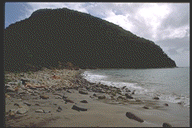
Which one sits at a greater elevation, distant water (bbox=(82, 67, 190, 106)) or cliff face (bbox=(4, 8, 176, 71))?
cliff face (bbox=(4, 8, 176, 71))

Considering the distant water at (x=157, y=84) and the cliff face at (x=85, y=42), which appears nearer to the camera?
the distant water at (x=157, y=84)

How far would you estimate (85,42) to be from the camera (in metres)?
79.9

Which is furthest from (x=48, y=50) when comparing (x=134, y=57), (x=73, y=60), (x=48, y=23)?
(x=134, y=57)

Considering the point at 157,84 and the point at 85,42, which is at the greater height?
the point at 85,42

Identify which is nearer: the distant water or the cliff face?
the distant water

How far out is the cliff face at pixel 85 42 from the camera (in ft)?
227

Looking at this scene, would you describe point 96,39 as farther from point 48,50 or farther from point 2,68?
point 2,68

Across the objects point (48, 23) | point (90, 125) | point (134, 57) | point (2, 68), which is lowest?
point (90, 125)

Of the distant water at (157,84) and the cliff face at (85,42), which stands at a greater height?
the cliff face at (85,42)

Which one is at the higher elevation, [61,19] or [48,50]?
[61,19]

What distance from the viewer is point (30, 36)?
2665 inches

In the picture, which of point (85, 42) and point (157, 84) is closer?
point (157, 84)

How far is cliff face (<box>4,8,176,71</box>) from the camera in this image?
6925cm

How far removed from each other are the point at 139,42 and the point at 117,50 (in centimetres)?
1831
